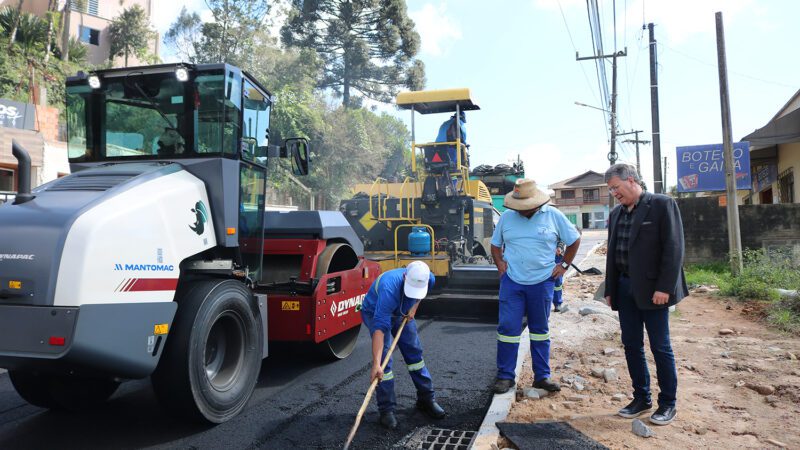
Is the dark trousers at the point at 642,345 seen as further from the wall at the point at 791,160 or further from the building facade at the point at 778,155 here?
the wall at the point at 791,160

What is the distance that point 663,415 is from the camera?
356cm

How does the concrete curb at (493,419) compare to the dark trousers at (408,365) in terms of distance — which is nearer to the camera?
the concrete curb at (493,419)

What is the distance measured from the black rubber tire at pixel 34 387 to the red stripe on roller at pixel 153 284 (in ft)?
4.78

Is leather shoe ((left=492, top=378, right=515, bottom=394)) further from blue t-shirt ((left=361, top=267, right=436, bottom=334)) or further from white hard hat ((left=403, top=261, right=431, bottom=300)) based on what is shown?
white hard hat ((left=403, top=261, right=431, bottom=300))

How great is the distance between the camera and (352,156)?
31.5 meters

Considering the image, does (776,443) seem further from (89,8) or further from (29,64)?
(89,8)

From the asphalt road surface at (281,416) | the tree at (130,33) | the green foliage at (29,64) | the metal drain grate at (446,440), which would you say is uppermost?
the tree at (130,33)

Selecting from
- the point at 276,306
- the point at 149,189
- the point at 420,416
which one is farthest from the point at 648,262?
the point at 149,189

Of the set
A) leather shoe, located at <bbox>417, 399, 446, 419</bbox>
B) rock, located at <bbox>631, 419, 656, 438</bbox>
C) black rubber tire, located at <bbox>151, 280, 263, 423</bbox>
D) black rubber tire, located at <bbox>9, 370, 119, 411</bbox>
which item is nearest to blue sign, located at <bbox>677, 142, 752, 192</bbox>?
rock, located at <bbox>631, 419, 656, 438</bbox>

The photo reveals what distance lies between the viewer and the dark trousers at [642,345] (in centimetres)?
361

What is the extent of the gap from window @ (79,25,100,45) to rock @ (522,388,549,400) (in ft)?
120

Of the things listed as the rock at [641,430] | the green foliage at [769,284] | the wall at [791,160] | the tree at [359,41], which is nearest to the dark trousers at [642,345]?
the rock at [641,430]

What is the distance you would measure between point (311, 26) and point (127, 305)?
3252 centimetres

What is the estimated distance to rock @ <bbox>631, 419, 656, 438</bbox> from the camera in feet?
11.1
